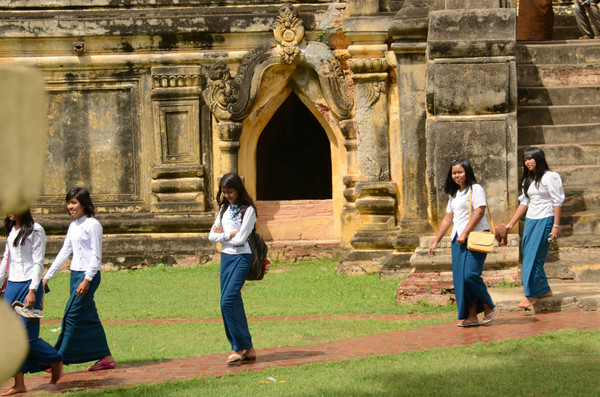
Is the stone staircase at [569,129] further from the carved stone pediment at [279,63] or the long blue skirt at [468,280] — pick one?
the carved stone pediment at [279,63]

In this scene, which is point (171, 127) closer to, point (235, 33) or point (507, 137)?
point (235, 33)

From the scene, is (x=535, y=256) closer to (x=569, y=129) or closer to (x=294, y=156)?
(x=569, y=129)

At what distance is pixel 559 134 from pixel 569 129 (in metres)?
0.14

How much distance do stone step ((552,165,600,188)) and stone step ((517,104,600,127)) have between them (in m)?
0.87

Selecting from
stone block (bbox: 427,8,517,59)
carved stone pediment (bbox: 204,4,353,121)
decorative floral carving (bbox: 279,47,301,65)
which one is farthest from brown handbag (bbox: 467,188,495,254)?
decorative floral carving (bbox: 279,47,301,65)

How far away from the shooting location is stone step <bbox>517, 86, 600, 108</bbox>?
1062 cm

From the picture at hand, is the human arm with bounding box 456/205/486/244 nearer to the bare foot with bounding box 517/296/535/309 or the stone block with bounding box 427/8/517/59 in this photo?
the bare foot with bounding box 517/296/535/309

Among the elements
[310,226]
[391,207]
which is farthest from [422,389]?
[310,226]

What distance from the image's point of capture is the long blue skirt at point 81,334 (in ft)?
21.5

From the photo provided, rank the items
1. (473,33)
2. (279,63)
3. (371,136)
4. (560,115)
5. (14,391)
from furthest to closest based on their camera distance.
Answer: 1. (279,63)
2. (371,136)
3. (560,115)
4. (473,33)
5. (14,391)

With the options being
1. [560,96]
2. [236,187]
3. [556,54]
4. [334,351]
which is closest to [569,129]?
[560,96]

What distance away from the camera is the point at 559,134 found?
33.5 ft

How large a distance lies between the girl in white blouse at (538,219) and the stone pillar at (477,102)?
1.02 m

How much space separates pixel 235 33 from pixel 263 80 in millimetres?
835
